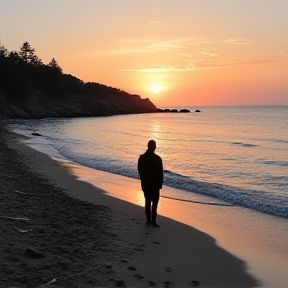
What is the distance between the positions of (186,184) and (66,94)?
11070 cm

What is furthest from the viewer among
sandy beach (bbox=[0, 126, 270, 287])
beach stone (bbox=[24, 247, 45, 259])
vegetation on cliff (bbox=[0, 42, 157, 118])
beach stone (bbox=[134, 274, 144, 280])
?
vegetation on cliff (bbox=[0, 42, 157, 118])

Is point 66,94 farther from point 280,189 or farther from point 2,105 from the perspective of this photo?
point 280,189

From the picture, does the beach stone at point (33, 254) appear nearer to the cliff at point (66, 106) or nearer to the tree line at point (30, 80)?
the cliff at point (66, 106)

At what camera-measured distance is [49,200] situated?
1121 cm

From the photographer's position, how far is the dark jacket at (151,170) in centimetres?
982

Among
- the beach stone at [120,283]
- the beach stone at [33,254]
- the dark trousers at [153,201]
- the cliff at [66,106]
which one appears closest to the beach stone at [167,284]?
the beach stone at [120,283]

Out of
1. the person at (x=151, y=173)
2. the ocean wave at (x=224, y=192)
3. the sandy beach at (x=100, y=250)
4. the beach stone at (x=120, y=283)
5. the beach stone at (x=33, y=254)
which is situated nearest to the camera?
the beach stone at (x=120, y=283)

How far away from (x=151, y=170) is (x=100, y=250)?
10.1ft

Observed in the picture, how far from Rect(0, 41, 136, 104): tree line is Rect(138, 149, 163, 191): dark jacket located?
91052 mm

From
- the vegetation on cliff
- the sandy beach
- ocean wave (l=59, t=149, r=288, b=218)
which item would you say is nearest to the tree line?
the vegetation on cliff

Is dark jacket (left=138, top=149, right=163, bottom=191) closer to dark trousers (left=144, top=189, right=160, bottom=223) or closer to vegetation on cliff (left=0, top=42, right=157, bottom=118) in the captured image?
dark trousers (left=144, top=189, right=160, bottom=223)

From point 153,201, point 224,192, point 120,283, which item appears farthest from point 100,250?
point 224,192

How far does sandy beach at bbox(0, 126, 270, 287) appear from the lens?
19.2 feet

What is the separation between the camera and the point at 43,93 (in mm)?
114500
